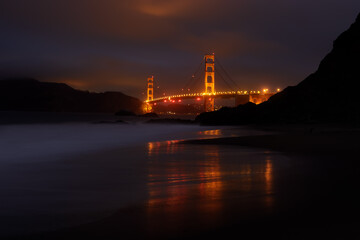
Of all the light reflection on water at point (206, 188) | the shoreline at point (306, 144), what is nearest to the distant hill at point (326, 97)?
the shoreline at point (306, 144)

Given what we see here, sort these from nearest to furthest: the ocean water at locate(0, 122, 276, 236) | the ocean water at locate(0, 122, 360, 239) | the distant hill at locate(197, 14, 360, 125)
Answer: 1. the ocean water at locate(0, 122, 360, 239)
2. the ocean water at locate(0, 122, 276, 236)
3. the distant hill at locate(197, 14, 360, 125)

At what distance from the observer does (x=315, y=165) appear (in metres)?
5.52

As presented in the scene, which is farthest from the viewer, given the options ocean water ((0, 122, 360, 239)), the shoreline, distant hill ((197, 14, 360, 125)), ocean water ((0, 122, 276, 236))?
distant hill ((197, 14, 360, 125))

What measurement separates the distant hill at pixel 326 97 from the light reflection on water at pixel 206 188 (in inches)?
673

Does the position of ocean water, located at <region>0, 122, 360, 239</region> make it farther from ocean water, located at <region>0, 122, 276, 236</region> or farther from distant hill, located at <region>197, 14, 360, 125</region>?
distant hill, located at <region>197, 14, 360, 125</region>

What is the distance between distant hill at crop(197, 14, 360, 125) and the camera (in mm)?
21016

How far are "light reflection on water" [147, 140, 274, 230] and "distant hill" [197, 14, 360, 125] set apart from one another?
17095mm

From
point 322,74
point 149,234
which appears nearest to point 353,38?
point 322,74

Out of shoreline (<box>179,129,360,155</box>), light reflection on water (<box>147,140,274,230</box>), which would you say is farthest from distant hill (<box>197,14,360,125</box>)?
light reflection on water (<box>147,140,274,230</box>)

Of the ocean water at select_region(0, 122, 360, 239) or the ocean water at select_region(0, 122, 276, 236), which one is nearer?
the ocean water at select_region(0, 122, 360, 239)

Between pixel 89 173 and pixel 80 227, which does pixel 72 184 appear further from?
pixel 80 227

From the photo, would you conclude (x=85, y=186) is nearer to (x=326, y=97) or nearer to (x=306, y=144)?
(x=306, y=144)

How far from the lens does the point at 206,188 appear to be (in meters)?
3.90

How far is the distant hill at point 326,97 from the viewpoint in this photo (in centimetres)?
2102
